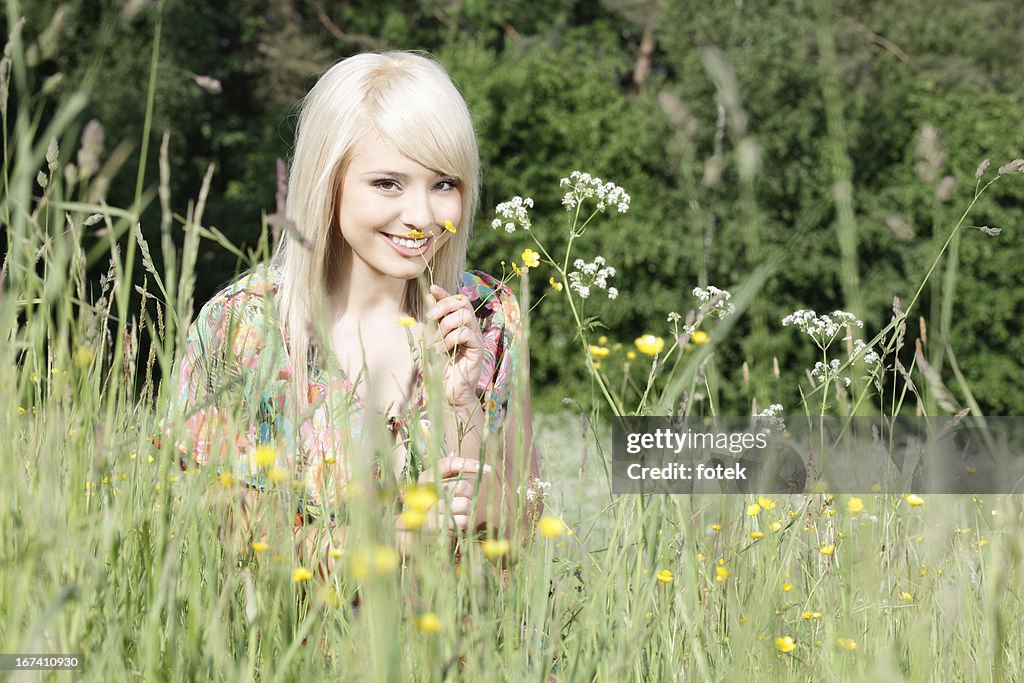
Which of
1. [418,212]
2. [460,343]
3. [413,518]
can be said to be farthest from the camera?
[418,212]

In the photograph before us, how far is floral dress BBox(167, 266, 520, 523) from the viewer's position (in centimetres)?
113

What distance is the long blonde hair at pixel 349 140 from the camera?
6.68ft

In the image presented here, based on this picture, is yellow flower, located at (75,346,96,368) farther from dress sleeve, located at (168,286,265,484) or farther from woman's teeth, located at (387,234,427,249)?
woman's teeth, located at (387,234,427,249)

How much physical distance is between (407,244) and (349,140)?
25 centimetres

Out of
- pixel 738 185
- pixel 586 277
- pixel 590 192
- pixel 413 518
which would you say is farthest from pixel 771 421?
pixel 738 185

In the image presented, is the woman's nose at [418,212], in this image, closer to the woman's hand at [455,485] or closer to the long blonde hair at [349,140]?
the long blonde hair at [349,140]

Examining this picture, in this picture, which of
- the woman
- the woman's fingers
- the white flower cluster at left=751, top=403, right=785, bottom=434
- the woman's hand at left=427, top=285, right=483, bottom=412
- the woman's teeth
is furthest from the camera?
the woman's teeth

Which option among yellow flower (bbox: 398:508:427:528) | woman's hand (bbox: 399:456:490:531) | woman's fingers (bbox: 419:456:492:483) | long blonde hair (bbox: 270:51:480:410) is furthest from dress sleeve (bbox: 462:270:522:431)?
yellow flower (bbox: 398:508:427:528)

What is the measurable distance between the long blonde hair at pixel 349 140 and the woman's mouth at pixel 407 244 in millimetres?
141

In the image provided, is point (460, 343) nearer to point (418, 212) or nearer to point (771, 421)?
point (418, 212)

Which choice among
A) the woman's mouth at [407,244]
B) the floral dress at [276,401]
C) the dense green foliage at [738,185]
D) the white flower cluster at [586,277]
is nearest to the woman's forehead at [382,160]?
the woman's mouth at [407,244]

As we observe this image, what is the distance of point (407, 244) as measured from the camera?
2.06m

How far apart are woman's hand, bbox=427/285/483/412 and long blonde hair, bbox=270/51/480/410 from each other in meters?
0.35

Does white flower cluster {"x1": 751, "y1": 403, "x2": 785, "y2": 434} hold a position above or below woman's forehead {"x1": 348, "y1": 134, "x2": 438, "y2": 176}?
below
